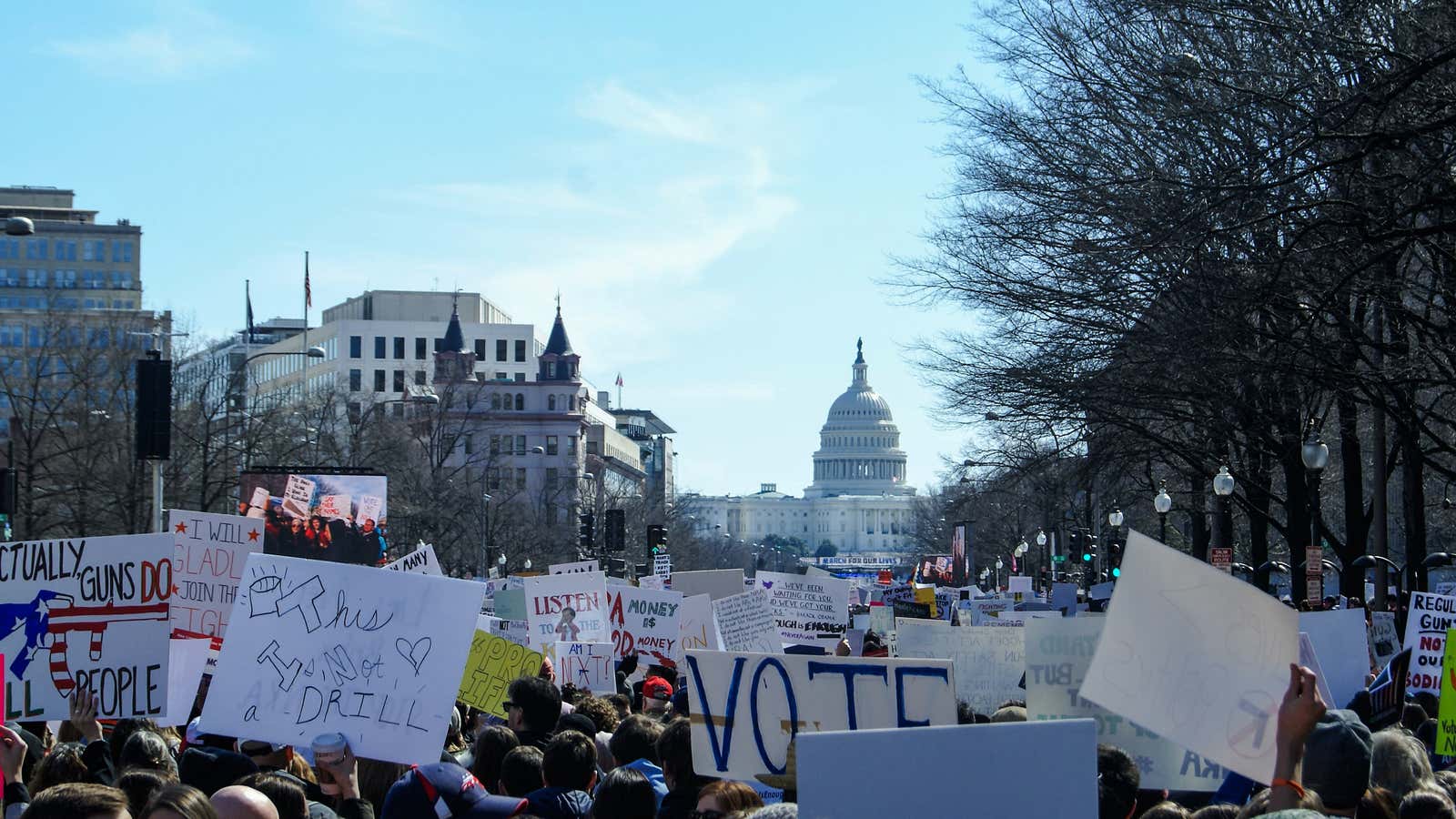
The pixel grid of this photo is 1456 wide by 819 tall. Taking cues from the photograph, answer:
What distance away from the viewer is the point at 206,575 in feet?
43.1

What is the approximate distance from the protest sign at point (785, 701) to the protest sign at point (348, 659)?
38.7 inches

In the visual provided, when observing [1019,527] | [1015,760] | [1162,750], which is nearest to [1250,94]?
[1162,750]

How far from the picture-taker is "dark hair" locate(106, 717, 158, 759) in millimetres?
8656

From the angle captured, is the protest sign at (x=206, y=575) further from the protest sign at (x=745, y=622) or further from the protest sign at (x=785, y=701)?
the protest sign at (x=785, y=701)

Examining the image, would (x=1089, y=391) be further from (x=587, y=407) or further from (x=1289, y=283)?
(x=587, y=407)

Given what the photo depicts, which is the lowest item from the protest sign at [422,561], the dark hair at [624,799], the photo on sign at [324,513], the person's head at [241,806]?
the dark hair at [624,799]

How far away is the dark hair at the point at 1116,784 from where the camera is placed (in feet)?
21.1

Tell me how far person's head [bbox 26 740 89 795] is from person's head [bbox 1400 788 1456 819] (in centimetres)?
499

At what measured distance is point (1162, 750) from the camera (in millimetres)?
7109

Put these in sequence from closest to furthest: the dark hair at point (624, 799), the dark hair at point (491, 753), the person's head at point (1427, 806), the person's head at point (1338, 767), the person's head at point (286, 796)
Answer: the person's head at point (1427, 806) < the person's head at point (1338, 767) < the person's head at point (286, 796) < the dark hair at point (624, 799) < the dark hair at point (491, 753)

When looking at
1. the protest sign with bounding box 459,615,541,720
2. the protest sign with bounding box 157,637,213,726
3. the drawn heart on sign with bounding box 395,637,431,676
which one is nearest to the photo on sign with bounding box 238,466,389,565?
the protest sign with bounding box 459,615,541,720

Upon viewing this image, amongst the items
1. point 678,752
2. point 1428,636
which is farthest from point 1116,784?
point 1428,636

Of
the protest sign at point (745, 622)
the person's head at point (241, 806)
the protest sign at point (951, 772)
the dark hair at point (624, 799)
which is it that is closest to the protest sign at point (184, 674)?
the dark hair at point (624, 799)

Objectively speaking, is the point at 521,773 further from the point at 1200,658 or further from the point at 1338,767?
the point at 1338,767
